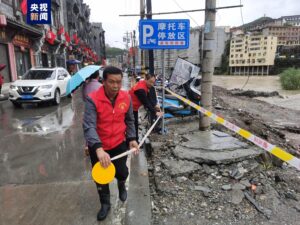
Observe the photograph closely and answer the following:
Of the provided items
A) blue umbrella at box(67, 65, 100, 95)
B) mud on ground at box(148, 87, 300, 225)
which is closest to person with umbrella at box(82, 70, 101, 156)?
blue umbrella at box(67, 65, 100, 95)

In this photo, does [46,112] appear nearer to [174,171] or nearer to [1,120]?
[1,120]

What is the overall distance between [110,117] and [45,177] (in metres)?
2.13

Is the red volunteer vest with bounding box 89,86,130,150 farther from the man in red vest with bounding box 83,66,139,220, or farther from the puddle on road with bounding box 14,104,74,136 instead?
the puddle on road with bounding box 14,104,74,136

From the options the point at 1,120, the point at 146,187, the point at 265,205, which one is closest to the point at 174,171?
the point at 146,187

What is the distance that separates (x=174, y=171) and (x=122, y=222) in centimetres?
132

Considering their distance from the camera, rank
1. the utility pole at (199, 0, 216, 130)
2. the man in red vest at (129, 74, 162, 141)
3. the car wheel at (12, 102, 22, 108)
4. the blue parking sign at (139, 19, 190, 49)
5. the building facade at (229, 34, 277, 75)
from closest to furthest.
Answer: the man in red vest at (129, 74, 162, 141), the utility pole at (199, 0, 216, 130), the blue parking sign at (139, 19, 190, 49), the car wheel at (12, 102, 22, 108), the building facade at (229, 34, 277, 75)

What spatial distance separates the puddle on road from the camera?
22.6ft

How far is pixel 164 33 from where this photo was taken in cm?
546

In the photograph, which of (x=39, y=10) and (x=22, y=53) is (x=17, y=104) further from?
(x=22, y=53)

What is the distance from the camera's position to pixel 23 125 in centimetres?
759

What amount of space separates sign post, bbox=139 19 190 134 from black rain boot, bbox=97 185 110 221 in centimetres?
348

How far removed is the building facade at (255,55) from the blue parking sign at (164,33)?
69000 millimetres

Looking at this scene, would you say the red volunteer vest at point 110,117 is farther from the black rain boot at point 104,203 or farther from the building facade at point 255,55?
the building facade at point 255,55

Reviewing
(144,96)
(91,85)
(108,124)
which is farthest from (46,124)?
(108,124)
